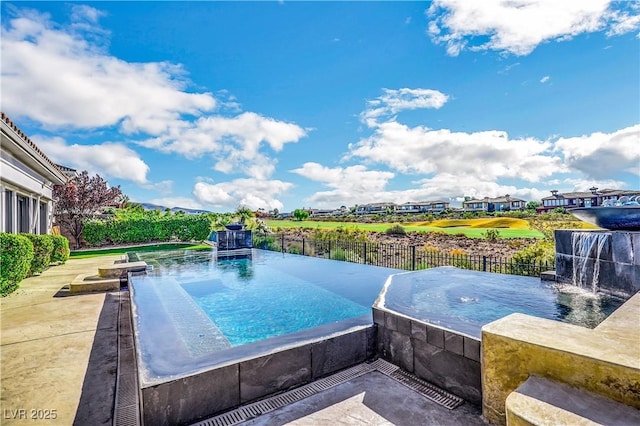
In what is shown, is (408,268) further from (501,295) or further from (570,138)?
(570,138)

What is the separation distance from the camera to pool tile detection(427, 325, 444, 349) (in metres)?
3.32

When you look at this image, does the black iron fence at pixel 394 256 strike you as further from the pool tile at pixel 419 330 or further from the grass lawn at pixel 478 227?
the grass lawn at pixel 478 227

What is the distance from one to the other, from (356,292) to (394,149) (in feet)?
38.4

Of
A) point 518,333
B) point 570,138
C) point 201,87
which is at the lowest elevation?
point 518,333

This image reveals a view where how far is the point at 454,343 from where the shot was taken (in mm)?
3186

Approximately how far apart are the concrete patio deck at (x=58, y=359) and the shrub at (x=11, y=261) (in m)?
0.45

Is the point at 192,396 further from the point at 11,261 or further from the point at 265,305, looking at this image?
the point at 11,261

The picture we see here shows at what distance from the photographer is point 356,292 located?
24.6ft

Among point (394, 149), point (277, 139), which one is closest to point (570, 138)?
point (394, 149)

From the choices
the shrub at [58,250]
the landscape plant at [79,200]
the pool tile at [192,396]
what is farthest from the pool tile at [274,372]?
the landscape plant at [79,200]

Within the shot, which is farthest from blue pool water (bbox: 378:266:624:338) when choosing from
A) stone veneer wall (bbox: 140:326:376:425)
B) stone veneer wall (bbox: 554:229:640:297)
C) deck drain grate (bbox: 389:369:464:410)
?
stone veneer wall (bbox: 140:326:376:425)

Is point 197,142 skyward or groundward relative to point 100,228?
skyward

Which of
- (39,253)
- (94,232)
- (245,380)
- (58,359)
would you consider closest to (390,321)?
(245,380)

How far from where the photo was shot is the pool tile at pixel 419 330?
3.49 m
